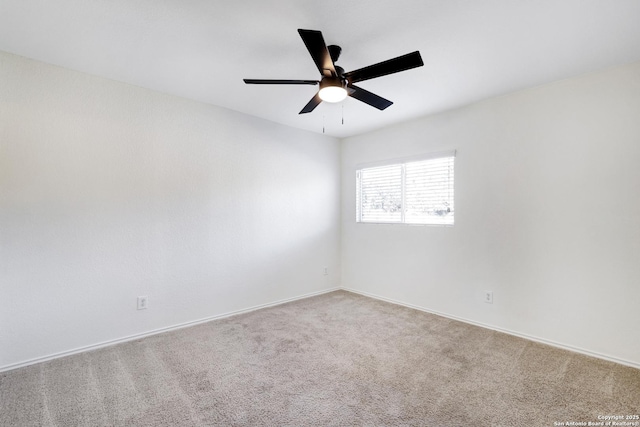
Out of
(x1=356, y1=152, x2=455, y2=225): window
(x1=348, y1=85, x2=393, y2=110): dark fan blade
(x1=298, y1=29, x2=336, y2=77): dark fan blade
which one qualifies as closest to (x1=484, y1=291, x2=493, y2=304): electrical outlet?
(x1=356, y1=152, x2=455, y2=225): window

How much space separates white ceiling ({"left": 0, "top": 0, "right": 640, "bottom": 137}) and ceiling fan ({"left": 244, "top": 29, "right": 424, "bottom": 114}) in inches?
11.2

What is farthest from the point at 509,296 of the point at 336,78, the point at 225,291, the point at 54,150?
the point at 54,150

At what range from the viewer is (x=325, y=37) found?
6.43ft

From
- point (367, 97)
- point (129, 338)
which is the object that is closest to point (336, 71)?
point (367, 97)

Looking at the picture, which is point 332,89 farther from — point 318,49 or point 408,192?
point 408,192

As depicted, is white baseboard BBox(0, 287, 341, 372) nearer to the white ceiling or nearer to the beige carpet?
the beige carpet

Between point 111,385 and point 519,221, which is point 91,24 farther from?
point 519,221

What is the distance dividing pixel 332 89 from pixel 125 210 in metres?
2.20

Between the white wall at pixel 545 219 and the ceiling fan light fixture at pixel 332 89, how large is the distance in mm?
1877

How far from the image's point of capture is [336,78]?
6.32 feet

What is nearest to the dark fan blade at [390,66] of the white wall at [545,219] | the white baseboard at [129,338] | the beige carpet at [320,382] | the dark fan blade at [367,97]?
the dark fan blade at [367,97]

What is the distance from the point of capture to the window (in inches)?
134

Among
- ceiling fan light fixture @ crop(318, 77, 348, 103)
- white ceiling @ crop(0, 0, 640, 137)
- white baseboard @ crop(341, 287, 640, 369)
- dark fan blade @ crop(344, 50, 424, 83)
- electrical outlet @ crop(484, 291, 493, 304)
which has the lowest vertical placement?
white baseboard @ crop(341, 287, 640, 369)

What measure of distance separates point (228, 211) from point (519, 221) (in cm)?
308
